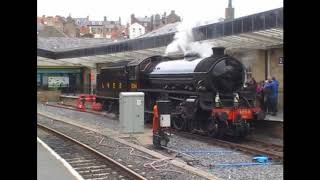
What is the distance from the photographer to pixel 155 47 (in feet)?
83.1

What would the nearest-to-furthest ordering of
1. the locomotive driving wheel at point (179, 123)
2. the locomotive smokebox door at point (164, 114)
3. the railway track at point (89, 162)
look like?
1. the railway track at point (89, 162)
2. the locomotive smokebox door at point (164, 114)
3. the locomotive driving wheel at point (179, 123)

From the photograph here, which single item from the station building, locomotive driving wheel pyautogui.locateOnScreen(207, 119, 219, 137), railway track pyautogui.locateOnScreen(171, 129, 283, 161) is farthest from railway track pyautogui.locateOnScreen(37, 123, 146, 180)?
the station building

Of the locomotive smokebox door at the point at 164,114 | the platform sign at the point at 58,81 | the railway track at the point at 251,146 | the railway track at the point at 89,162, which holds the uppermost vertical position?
the platform sign at the point at 58,81

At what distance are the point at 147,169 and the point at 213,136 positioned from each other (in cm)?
516

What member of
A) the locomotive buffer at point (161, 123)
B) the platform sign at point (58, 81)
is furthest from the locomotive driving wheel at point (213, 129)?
the platform sign at point (58, 81)

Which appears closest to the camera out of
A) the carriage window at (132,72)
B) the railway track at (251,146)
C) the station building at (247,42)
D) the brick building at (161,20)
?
the railway track at (251,146)

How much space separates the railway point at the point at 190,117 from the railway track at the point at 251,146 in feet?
0.09

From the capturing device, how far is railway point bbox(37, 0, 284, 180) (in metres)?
9.87

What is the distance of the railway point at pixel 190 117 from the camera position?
987 cm

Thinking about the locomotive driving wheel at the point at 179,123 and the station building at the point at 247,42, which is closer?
the station building at the point at 247,42

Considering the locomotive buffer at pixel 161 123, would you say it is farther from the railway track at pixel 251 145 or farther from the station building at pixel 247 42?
the station building at pixel 247 42
